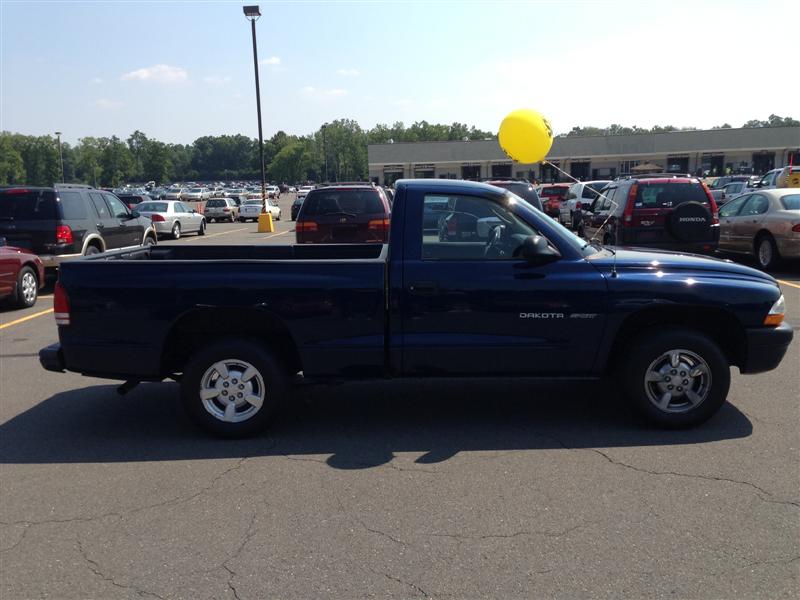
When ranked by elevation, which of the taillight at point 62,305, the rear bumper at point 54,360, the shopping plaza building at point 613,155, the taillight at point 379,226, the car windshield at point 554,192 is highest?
the shopping plaza building at point 613,155

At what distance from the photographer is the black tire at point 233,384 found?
511cm

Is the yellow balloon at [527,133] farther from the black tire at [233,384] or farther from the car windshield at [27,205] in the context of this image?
the car windshield at [27,205]

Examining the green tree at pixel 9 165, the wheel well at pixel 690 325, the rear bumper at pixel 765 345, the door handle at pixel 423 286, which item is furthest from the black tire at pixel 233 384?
the green tree at pixel 9 165

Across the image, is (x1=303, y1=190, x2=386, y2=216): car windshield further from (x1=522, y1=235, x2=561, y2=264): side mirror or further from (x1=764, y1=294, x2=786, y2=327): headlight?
(x1=764, y1=294, x2=786, y2=327): headlight

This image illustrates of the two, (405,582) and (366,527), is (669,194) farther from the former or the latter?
(405,582)

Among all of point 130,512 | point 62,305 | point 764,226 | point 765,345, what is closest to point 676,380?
point 765,345

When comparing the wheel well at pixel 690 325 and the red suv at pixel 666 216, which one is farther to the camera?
the red suv at pixel 666 216

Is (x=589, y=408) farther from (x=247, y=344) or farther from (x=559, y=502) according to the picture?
(x=247, y=344)

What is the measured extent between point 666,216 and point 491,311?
28.5 feet

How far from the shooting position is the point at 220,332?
5.35 meters

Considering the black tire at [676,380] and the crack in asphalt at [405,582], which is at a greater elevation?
the black tire at [676,380]

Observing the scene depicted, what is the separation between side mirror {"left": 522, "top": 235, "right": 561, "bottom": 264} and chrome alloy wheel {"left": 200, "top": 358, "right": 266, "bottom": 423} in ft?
7.12

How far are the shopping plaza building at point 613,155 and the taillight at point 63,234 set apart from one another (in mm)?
52624

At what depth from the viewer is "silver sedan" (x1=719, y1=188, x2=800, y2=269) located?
12742 mm
